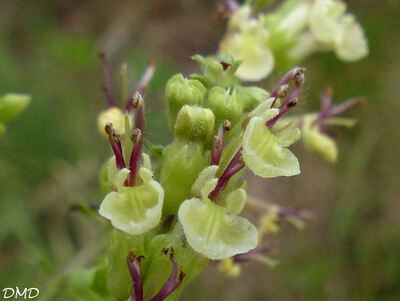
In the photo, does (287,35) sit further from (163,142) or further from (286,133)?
(163,142)

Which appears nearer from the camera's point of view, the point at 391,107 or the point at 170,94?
the point at 170,94

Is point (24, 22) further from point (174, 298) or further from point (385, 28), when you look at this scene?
point (174, 298)

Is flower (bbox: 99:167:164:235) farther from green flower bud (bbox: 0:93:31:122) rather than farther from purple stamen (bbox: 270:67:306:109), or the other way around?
green flower bud (bbox: 0:93:31:122)

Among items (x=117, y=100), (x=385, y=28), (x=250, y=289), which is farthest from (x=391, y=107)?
(x=117, y=100)

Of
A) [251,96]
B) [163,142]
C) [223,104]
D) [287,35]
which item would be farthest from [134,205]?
[163,142]

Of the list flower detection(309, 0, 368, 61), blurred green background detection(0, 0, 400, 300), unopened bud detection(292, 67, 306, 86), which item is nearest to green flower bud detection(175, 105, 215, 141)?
unopened bud detection(292, 67, 306, 86)

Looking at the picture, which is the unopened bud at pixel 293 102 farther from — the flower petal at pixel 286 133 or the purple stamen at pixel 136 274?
the purple stamen at pixel 136 274
